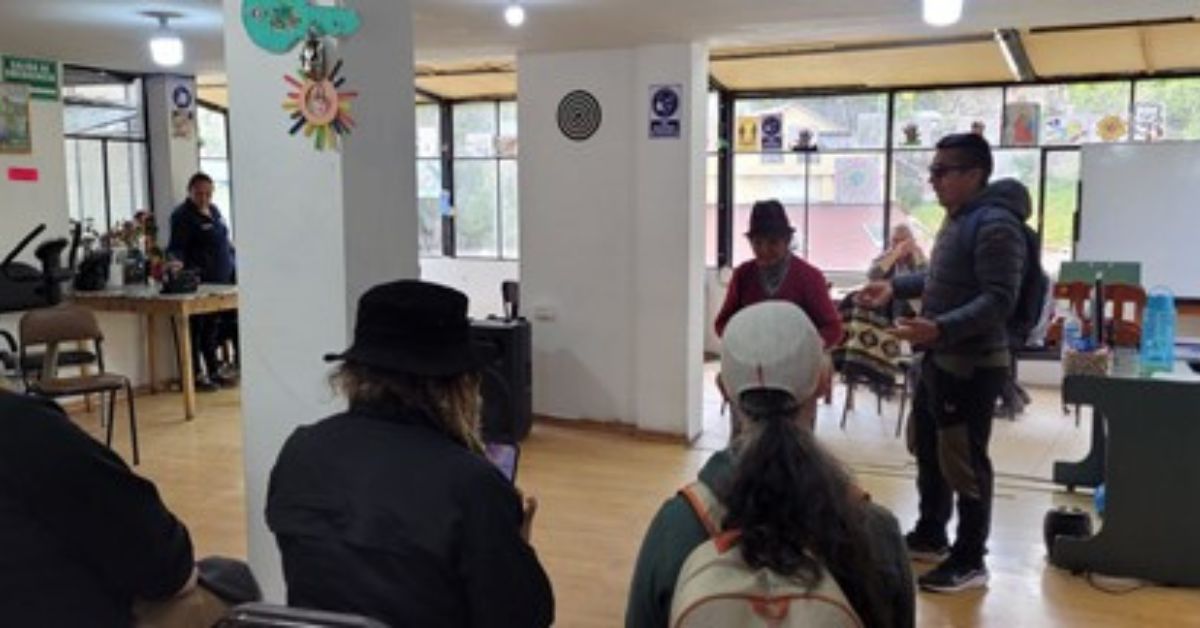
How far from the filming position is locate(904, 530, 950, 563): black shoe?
3.79 m

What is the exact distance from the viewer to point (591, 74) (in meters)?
5.80

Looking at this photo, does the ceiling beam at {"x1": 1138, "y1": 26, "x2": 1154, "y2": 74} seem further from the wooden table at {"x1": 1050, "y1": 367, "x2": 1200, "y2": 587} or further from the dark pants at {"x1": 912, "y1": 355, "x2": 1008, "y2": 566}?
the dark pants at {"x1": 912, "y1": 355, "x2": 1008, "y2": 566}

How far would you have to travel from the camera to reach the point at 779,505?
117cm

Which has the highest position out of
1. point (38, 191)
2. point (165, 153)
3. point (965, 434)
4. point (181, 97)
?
point (181, 97)

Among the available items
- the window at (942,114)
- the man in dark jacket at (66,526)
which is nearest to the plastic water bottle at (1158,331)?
the man in dark jacket at (66,526)

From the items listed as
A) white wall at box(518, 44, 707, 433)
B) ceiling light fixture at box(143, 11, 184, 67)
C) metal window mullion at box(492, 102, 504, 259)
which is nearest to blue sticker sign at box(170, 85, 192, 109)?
ceiling light fixture at box(143, 11, 184, 67)

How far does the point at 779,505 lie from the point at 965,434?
248 centimetres

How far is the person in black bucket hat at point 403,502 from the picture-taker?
1467mm

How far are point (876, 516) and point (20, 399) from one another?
4.00ft

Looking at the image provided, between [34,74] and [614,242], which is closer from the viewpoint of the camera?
[614,242]

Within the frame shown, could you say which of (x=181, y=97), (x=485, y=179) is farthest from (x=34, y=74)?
(x=485, y=179)

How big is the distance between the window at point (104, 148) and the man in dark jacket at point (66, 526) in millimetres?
6110

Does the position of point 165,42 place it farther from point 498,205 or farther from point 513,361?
point 498,205

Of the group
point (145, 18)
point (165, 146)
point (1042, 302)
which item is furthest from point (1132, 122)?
point (165, 146)
